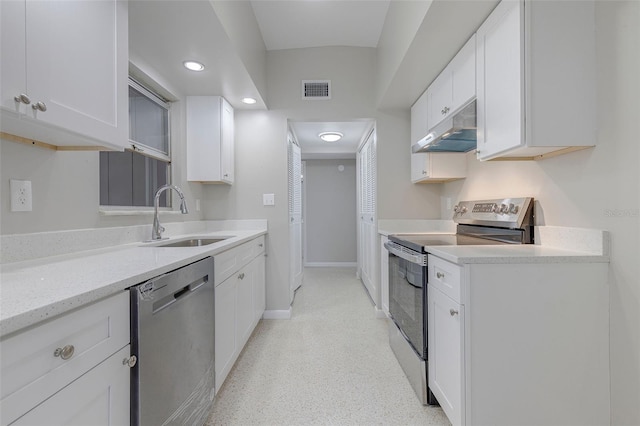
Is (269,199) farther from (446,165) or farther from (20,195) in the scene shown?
(20,195)

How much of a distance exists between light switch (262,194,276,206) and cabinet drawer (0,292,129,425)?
2123mm

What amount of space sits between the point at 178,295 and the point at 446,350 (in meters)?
1.25

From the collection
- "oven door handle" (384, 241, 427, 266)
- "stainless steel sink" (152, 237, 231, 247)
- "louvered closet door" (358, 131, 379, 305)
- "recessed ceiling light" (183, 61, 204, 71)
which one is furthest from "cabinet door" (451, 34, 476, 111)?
"stainless steel sink" (152, 237, 231, 247)

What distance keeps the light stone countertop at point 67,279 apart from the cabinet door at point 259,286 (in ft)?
3.68

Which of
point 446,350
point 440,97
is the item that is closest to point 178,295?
point 446,350

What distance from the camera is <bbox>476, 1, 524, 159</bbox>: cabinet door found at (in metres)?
1.32

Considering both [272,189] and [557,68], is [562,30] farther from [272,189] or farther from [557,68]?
[272,189]

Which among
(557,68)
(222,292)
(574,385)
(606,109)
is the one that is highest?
(557,68)

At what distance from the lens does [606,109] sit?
48.3 inches

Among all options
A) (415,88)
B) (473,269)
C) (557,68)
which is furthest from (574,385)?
(415,88)

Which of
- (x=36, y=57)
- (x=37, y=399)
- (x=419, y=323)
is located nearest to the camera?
(x=37, y=399)

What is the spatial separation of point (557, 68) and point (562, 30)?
168 millimetres

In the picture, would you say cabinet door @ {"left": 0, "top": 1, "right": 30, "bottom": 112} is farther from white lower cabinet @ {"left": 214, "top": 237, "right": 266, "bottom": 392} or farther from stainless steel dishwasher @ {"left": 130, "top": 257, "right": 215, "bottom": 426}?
white lower cabinet @ {"left": 214, "top": 237, "right": 266, "bottom": 392}

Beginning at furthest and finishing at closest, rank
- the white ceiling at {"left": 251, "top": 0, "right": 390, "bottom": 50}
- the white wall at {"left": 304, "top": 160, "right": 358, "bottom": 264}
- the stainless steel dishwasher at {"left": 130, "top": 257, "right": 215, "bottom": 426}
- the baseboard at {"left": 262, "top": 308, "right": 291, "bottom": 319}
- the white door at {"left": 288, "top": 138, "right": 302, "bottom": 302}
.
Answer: the white wall at {"left": 304, "top": 160, "right": 358, "bottom": 264} < the white door at {"left": 288, "top": 138, "right": 302, "bottom": 302} < the baseboard at {"left": 262, "top": 308, "right": 291, "bottom": 319} < the white ceiling at {"left": 251, "top": 0, "right": 390, "bottom": 50} < the stainless steel dishwasher at {"left": 130, "top": 257, "right": 215, "bottom": 426}
